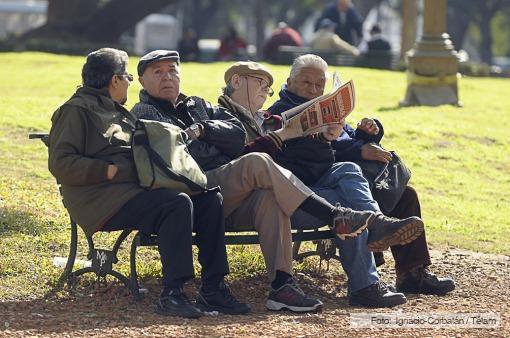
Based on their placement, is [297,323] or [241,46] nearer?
[297,323]

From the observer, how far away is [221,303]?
6.23m

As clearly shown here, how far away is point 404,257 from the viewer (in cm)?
714

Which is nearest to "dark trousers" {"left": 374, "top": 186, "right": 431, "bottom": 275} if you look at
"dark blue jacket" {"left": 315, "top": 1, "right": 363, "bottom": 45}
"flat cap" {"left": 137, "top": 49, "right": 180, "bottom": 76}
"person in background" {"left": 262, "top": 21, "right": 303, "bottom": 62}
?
"flat cap" {"left": 137, "top": 49, "right": 180, "bottom": 76}

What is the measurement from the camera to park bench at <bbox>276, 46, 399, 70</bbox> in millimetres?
22250

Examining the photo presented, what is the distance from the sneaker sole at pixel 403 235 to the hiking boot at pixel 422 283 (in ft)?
2.30

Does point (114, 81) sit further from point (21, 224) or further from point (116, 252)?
point (21, 224)

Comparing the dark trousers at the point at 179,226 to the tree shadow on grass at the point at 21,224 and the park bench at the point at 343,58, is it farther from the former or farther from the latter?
the park bench at the point at 343,58

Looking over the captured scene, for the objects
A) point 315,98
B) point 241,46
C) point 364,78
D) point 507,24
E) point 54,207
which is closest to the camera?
point 315,98

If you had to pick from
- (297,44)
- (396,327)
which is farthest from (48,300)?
(297,44)

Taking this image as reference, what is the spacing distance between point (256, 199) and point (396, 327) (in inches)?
41.2

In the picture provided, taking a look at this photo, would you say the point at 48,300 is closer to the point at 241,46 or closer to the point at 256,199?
the point at 256,199

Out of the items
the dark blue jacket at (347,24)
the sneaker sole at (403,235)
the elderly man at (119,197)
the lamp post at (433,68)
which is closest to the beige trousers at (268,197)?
the elderly man at (119,197)

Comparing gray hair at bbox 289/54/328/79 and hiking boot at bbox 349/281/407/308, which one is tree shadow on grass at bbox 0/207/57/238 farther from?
hiking boot at bbox 349/281/407/308

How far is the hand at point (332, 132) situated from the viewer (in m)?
6.91
